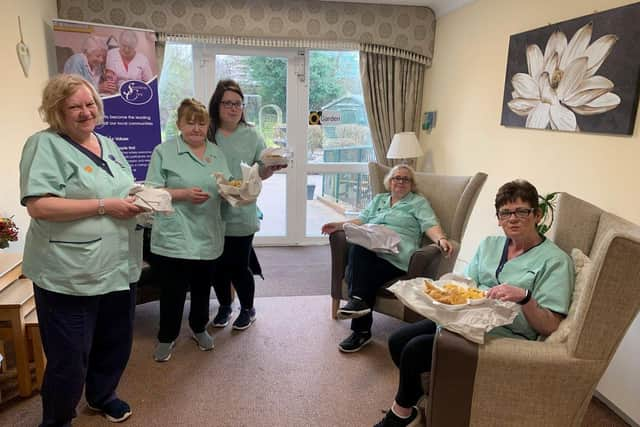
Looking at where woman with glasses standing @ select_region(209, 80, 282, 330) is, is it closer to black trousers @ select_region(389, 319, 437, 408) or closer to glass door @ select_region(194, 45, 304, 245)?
black trousers @ select_region(389, 319, 437, 408)

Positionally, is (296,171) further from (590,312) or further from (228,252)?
(590,312)

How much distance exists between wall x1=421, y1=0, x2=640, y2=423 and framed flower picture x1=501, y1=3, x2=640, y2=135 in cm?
7

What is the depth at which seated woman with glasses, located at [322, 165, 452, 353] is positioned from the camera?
7.82 feet

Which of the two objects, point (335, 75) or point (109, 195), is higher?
point (335, 75)

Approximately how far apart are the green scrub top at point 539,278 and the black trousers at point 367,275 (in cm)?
80

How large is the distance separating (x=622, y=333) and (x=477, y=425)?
1.69 feet

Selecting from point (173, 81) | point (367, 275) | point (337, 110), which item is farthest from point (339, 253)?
point (173, 81)

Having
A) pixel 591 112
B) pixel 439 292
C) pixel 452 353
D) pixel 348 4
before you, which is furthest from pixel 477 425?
pixel 348 4

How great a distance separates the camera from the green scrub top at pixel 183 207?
6.74ft

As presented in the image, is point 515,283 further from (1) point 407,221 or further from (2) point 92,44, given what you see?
(2) point 92,44

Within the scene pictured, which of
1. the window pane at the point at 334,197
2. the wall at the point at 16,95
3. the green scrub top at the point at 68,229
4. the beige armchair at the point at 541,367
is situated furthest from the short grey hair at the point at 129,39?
the beige armchair at the point at 541,367

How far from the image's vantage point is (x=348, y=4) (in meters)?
3.93

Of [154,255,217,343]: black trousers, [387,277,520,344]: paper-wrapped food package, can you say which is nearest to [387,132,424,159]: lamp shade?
[154,255,217,343]: black trousers

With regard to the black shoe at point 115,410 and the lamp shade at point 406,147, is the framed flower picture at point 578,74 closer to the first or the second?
the lamp shade at point 406,147
